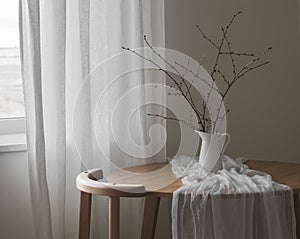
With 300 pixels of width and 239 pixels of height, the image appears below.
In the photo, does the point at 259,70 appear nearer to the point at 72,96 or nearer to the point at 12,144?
the point at 72,96

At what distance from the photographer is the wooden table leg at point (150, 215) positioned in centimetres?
229

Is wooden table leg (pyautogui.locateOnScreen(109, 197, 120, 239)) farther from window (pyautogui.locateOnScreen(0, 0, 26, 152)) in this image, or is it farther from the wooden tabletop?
window (pyautogui.locateOnScreen(0, 0, 26, 152))

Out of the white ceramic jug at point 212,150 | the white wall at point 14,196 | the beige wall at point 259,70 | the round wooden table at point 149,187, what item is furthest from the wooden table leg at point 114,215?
the beige wall at point 259,70

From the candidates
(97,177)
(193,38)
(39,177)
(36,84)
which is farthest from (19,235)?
(193,38)

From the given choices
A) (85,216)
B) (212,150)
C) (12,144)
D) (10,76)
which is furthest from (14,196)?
(212,150)

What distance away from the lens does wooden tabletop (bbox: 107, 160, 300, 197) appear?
2074 millimetres

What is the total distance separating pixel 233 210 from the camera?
2016mm

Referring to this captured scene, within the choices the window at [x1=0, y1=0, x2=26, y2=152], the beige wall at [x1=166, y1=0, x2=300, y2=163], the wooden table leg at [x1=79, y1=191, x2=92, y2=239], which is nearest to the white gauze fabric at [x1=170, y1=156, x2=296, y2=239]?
the wooden table leg at [x1=79, y1=191, x2=92, y2=239]

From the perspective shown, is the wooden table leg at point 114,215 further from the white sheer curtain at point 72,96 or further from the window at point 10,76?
the window at point 10,76

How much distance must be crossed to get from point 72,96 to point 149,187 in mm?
563

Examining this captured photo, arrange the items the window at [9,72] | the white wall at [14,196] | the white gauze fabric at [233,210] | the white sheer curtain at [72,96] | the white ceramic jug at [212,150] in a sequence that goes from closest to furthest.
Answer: the white gauze fabric at [233,210] → the white ceramic jug at [212,150] → the white sheer curtain at [72,96] → the white wall at [14,196] → the window at [9,72]

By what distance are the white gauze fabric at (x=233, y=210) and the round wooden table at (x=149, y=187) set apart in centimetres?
Result: 6

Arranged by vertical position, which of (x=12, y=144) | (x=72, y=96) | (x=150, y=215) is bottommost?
(x=150, y=215)

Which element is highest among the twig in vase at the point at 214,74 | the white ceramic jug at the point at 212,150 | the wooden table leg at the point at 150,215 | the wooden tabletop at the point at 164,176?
the twig in vase at the point at 214,74
